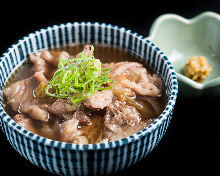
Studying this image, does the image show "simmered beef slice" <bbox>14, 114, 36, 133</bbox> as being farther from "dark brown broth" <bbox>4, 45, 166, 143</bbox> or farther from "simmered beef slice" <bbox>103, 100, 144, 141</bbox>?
"simmered beef slice" <bbox>103, 100, 144, 141</bbox>

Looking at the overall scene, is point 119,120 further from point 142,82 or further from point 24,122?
point 24,122

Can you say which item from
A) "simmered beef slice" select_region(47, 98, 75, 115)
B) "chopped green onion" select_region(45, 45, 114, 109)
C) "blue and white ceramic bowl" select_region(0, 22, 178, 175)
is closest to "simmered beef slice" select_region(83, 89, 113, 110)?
"chopped green onion" select_region(45, 45, 114, 109)

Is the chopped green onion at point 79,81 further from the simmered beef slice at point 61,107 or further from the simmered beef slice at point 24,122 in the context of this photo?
the simmered beef slice at point 24,122

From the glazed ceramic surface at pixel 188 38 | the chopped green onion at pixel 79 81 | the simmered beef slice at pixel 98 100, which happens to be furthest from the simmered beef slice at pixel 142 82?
the glazed ceramic surface at pixel 188 38

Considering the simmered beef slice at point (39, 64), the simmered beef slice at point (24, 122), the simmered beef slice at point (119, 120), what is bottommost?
the simmered beef slice at point (24, 122)

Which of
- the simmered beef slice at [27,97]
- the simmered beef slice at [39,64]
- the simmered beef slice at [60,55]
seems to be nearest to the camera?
the simmered beef slice at [27,97]

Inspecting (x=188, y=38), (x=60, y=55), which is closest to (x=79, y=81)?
(x=60, y=55)
